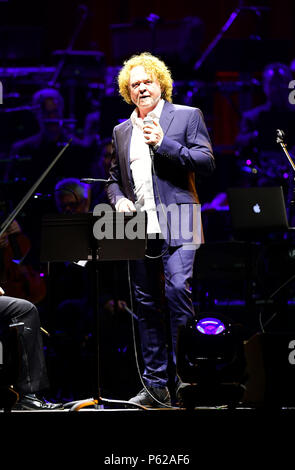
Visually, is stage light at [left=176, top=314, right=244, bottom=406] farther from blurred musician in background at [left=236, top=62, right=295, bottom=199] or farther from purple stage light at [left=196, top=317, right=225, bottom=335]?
blurred musician in background at [left=236, top=62, right=295, bottom=199]

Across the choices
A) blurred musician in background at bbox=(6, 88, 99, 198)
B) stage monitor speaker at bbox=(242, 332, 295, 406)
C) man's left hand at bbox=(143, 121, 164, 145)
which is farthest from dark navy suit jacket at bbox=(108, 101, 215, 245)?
blurred musician in background at bbox=(6, 88, 99, 198)

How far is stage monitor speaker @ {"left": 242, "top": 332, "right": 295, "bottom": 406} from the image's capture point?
127 inches

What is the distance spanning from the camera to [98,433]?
304 centimetres

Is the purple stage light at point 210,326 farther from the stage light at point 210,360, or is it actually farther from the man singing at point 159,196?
the man singing at point 159,196

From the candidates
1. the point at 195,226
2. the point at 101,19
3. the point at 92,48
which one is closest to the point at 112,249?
the point at 195,226

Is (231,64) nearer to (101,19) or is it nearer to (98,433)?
(101,19)

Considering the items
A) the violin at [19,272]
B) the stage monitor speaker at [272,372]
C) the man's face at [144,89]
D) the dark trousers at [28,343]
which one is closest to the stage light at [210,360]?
the stage monitor speaker at [272,372]

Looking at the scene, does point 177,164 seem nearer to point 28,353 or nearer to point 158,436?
point 28,353

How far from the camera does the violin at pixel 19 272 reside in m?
5.04

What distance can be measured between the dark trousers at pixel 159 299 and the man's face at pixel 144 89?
801 millimetres

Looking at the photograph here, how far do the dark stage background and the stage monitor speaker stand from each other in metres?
1.72

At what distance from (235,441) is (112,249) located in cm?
118

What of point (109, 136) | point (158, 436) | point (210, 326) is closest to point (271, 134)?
point (109, 136)

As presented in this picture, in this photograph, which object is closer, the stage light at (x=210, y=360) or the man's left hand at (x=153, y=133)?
the stage light at (x=210, y=360)
